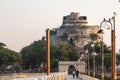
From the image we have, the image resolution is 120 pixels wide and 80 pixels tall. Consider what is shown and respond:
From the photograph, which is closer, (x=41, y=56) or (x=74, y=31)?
(x=41, y=56)

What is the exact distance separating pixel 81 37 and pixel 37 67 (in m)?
38.1

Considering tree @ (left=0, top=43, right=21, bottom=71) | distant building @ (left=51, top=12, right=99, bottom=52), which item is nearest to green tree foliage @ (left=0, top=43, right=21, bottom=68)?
tree @ (left=0, top=43, right=21, bottom=71)

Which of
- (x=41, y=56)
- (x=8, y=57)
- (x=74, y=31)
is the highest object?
A: (x=74, y=31)

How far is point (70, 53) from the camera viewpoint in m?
146

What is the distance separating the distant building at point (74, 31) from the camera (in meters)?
180

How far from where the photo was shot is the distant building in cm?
18000

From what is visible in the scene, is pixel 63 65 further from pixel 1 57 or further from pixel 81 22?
pixel 81 22

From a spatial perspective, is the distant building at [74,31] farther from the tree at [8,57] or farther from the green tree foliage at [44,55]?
the tree at [8,57]

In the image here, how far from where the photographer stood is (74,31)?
602 ft

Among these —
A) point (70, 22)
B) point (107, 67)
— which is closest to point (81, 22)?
point (70, 22)

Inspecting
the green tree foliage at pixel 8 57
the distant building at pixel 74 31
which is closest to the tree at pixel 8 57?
the green tree foliage at pixel 8 57

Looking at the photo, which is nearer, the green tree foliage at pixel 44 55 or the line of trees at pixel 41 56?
the line of trees at pixel 41 56

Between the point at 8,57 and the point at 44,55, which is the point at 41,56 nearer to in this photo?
the point at 44,55

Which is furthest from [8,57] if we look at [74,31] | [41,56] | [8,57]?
[74,31]
